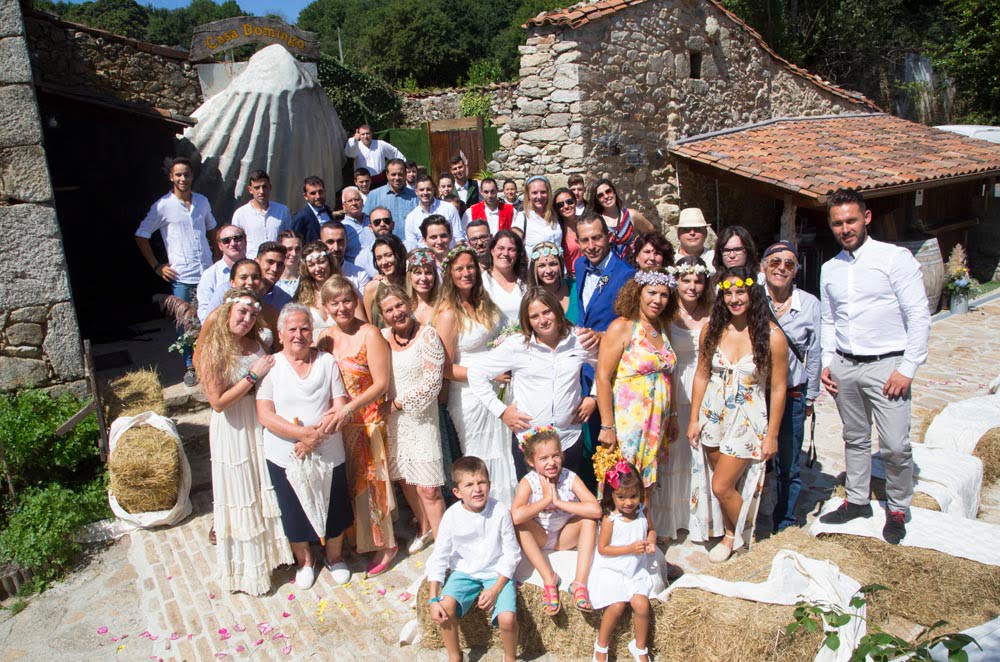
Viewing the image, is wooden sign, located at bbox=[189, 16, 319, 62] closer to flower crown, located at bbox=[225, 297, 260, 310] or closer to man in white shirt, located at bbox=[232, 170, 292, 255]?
man in white shirt, located at bbox=[232, 170, 292, 255]

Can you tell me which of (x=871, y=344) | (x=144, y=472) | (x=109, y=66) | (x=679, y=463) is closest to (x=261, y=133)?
(x=109, y=66)

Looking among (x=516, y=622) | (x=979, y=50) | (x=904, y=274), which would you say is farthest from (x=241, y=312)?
(x=979, y=50)

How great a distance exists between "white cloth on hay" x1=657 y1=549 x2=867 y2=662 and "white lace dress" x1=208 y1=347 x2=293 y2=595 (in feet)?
7.29

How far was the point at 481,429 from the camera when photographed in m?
4.06

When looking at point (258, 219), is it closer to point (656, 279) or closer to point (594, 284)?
point (594, 284)

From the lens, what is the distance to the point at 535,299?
3.70m

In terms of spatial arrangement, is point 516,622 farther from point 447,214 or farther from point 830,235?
point 830,235

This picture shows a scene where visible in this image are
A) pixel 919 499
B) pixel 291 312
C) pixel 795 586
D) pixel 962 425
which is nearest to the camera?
pixel 795 586

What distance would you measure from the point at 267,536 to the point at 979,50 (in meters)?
19.2

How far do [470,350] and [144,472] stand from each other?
2435 millimetres

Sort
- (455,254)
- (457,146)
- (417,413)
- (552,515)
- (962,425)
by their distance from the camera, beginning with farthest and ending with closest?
(457,146) → (962,425) → (455,254) → (417,413) → (552,515)

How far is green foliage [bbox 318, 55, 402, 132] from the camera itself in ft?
51.0

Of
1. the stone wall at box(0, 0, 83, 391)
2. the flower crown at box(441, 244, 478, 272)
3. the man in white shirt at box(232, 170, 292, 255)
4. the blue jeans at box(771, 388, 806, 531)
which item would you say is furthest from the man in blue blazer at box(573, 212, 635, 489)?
the stone wall at box(0, 0, 83, 391)

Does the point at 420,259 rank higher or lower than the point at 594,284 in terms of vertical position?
higher
